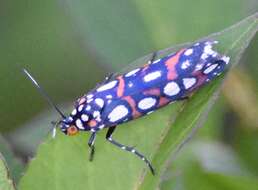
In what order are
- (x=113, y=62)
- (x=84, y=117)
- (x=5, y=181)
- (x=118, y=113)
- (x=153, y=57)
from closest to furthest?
1. (x=5, y=181)
2. (x=153, y=57)
3. (x=118, y=113)
4. (x=84, y=117)
5. (x=113, y=62)

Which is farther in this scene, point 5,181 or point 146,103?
point 146,103

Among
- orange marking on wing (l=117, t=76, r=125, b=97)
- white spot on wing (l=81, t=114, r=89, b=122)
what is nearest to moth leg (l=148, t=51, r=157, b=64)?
orange marking on wing (l=117, t=76, r=125, b=97)

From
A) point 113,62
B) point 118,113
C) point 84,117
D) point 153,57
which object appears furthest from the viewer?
point 113,62

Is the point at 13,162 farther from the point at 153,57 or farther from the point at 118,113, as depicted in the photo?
the point at 153,57

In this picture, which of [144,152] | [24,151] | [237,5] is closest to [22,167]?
[24,151]

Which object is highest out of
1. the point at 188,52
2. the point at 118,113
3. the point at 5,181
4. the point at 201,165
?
the point at 5,181

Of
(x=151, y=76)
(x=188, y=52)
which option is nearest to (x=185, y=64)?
(x=188, y=52)
